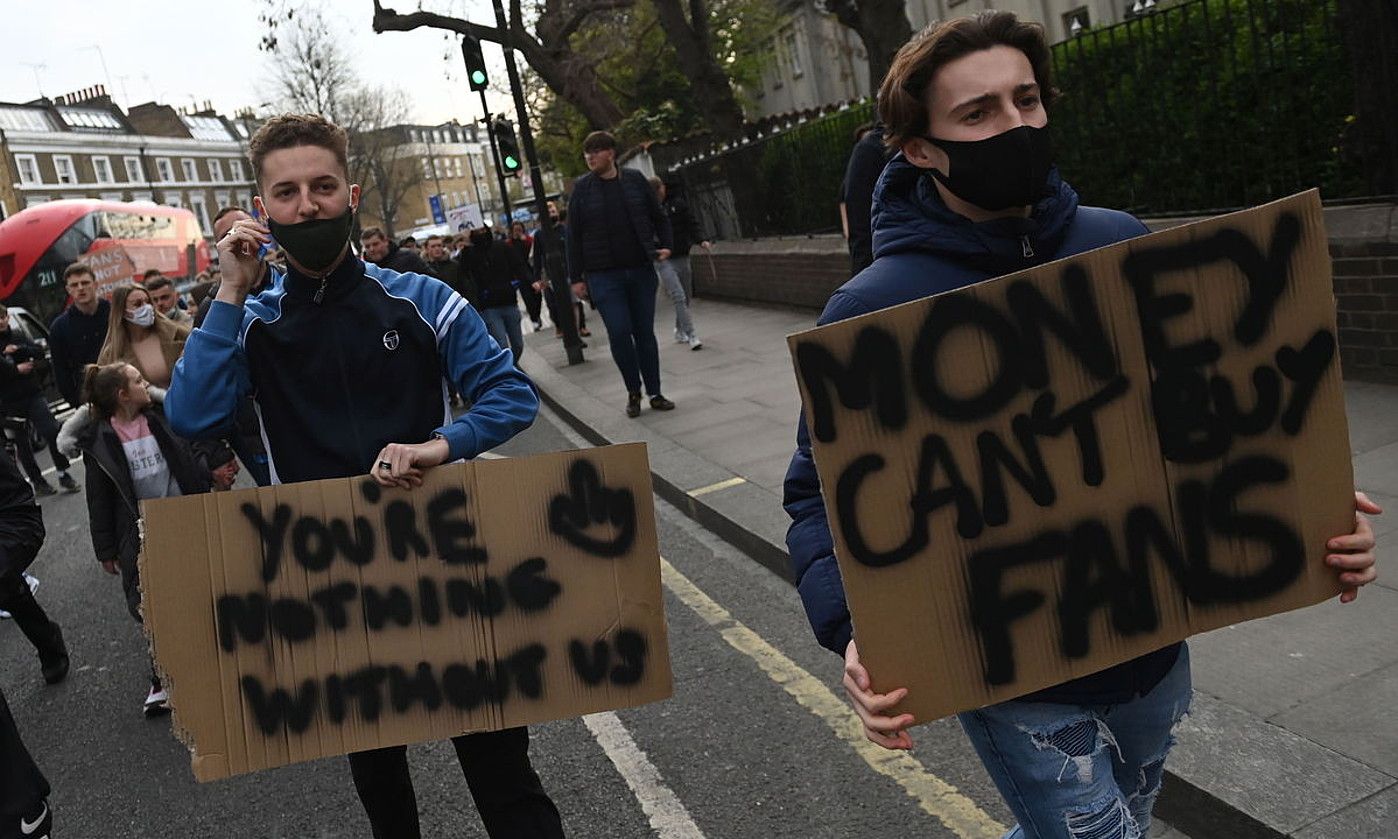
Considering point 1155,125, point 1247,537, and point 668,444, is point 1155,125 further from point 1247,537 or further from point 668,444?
point 1247,537

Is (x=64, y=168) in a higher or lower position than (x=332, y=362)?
higher

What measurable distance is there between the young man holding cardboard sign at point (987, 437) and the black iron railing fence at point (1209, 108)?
603 centimetres

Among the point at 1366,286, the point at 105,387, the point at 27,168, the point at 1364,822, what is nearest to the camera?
the point at 1364,822

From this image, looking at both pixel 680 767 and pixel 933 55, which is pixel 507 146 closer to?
pixel 680 767

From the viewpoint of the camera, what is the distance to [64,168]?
75500 mm

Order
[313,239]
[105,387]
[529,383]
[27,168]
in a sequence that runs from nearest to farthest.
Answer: [313,239]
[529,383]
[105,387]
[27,168]

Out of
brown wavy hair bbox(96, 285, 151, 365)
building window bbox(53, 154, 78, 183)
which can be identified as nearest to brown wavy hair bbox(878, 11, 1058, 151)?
brown wavy hair bbox(96, 285, 151, 365)

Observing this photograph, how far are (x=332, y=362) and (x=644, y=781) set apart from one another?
195 cm

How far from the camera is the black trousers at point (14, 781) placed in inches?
127

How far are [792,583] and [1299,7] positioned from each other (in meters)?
4.45

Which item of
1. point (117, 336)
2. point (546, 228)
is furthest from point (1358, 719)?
point (546, 228)

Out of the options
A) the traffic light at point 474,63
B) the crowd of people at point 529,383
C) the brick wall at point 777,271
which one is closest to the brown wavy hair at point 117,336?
the crowd of people at point 529,383

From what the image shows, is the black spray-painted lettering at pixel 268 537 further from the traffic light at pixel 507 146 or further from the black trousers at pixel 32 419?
the traffic light at pixel 507 146

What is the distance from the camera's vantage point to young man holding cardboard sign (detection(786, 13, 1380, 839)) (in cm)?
190
